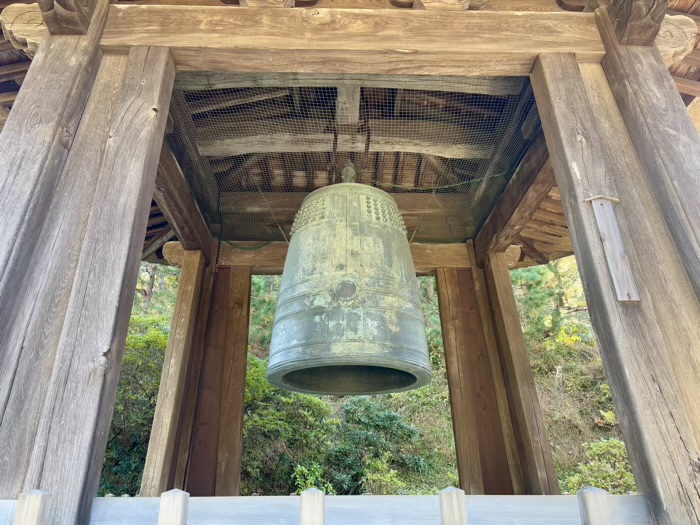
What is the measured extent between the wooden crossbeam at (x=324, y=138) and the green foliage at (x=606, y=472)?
6696 millimetres

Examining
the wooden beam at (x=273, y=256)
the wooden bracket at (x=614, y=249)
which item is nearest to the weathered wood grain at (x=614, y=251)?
the wooden bracket at (x=614, y=249)

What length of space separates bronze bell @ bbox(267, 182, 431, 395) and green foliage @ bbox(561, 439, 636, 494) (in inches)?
270

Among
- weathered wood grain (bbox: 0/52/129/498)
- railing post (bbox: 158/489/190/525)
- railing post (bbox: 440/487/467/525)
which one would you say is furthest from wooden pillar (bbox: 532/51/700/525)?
weathered wood grain (bbox: 0/52/129/498)

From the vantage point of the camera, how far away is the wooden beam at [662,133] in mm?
1849

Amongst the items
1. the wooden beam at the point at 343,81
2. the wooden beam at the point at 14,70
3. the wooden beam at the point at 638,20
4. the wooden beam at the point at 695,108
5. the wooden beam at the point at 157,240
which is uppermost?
the wooden beam at the point at 14,70

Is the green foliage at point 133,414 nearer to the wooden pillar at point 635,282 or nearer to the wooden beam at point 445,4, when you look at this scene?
the wooden beam at point 445,4

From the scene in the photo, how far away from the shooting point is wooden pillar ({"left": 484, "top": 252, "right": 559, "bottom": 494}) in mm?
3477

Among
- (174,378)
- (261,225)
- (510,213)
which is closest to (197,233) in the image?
(261,225)

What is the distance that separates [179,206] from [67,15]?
1.56 m

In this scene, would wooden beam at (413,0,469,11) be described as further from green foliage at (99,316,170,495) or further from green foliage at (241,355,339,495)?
green foliage at (241,355,339,495)

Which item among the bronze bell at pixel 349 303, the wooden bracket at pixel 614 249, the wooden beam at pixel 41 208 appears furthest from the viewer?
the bronze bell at pixel 349 303

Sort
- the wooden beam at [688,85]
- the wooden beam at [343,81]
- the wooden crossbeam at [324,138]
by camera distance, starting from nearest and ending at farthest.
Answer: the wooden beam at [343,81] → the wooden beam at [688,85] → the wooden crossbeam at [324,138]

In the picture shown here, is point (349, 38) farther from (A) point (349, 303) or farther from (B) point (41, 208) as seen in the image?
(B) point (41, 208)

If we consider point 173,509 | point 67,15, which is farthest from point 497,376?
point 67,15
